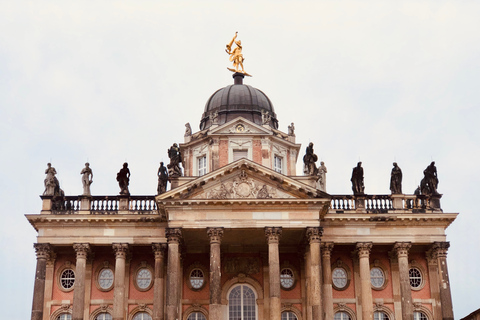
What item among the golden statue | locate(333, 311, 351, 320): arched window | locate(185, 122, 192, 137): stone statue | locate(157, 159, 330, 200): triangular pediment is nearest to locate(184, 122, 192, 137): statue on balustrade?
locate(185, 122, 192, 137): stone statue

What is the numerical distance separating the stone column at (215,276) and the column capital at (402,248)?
10031 millimetres

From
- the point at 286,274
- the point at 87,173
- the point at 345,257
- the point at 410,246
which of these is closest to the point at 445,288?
the point at 410,246

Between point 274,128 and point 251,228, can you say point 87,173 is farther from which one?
point 274,128

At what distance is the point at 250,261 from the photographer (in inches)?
1539

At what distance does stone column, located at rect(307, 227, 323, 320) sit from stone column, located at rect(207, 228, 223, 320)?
4.59 metres

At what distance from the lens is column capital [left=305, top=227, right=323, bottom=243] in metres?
34.8

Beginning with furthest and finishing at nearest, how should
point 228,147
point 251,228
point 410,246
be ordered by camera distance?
point 228,147 < point 410,246 < point 251,228

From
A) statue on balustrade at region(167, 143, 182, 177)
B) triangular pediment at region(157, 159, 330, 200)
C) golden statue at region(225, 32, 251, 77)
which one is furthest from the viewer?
golden statue at region(225, 32, 251, 77)

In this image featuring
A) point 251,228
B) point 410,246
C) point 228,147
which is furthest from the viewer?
point 228,147

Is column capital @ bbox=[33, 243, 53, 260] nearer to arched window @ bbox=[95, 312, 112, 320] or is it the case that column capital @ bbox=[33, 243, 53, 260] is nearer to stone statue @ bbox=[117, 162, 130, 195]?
arched window @ bbox=[95, 312, 112, 320]

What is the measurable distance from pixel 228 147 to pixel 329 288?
1242 centimetres

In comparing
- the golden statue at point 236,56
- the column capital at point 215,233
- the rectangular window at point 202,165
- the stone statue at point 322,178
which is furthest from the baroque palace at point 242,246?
the golden statue at point 236,56

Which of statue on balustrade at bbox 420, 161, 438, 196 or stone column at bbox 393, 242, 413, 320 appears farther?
statue on balustrade at bbox 420, 161, 438, 196

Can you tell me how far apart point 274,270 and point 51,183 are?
14.1 m
